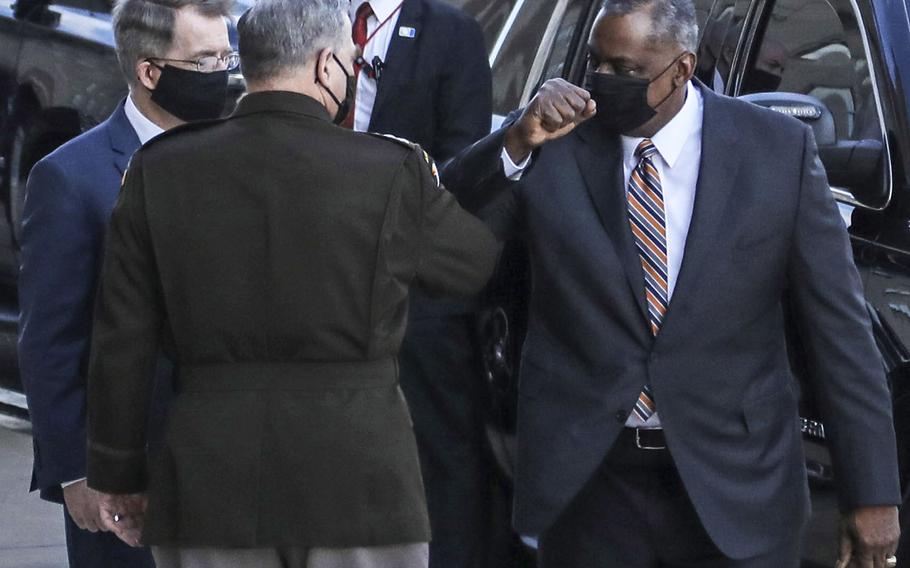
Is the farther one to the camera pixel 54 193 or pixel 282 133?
pixel 54 193

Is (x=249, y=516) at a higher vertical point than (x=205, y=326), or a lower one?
lower

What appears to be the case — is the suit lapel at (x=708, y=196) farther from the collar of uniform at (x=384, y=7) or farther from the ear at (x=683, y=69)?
the collar of uniform at (x=384, y=7)

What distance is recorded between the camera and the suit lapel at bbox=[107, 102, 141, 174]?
13.0 feet

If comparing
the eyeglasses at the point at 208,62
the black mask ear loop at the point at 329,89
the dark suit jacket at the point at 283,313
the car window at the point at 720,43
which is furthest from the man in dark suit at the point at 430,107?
the dark suit jacket at the point at 283,313

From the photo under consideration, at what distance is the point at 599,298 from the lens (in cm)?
379

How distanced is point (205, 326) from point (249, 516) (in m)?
0.33

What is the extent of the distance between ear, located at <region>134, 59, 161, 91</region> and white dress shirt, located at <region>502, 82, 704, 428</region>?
77 centimetres

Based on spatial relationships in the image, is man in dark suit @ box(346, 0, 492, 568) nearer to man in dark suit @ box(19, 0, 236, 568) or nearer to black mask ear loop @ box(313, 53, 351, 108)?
man in dark suit @ box(19, 0, 236, 568)

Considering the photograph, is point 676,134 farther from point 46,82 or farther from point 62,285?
point 46,82

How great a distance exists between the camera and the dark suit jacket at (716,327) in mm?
3760

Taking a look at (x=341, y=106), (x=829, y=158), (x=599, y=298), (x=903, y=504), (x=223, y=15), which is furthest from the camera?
(x=829, y=158)

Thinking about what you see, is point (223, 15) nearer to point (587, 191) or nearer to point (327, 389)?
point (587, 191)

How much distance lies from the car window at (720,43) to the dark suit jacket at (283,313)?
1.97 m

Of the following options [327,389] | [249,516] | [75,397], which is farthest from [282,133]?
[75,397]
